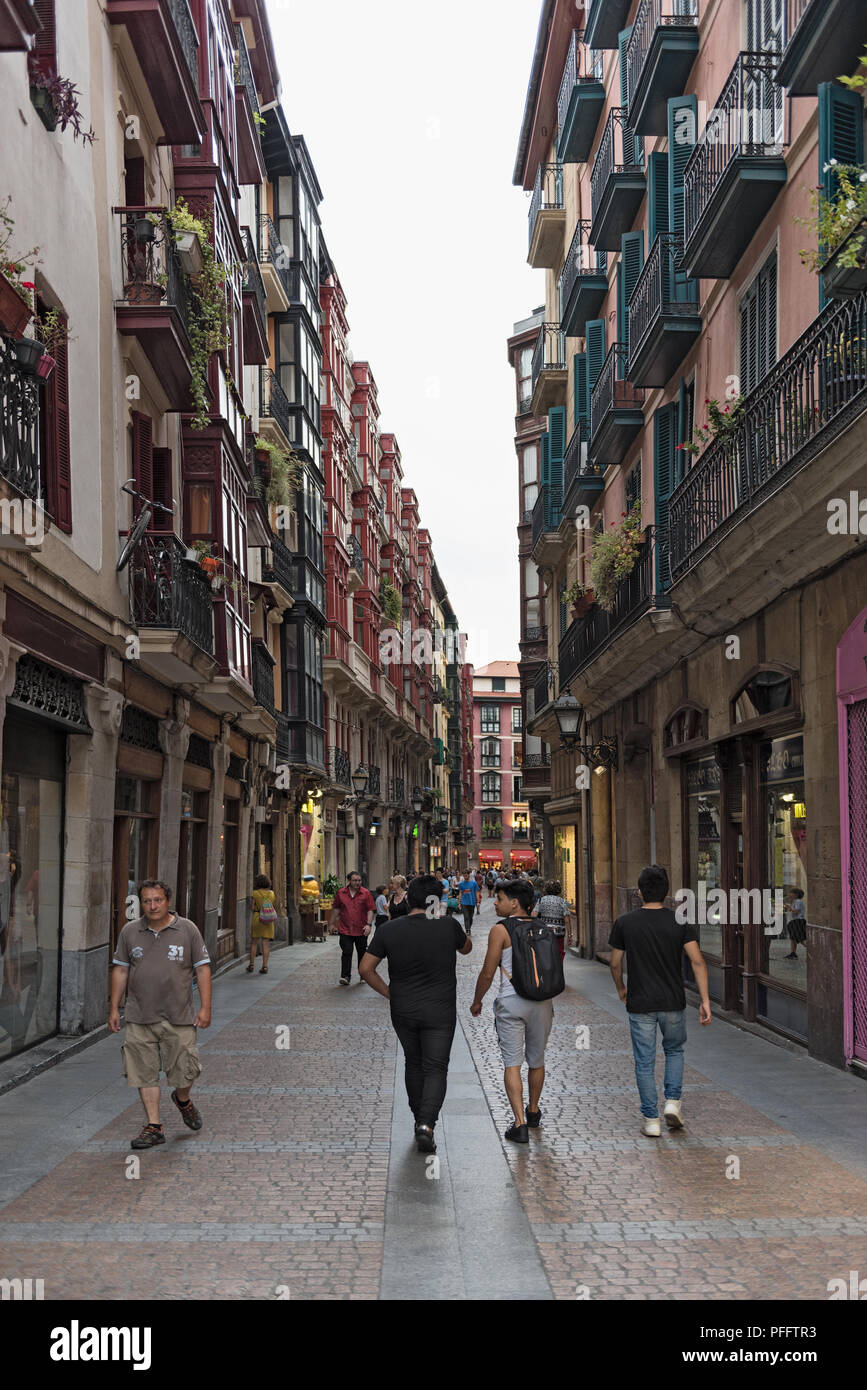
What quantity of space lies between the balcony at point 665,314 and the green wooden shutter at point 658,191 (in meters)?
0.25

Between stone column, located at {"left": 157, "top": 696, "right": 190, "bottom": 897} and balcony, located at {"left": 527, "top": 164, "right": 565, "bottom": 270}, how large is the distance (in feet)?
58.3

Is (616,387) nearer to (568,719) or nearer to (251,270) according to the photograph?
(568,719)

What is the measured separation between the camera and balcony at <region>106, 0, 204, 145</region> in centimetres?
1514

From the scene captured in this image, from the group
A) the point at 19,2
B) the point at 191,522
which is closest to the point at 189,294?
the point at 191,522

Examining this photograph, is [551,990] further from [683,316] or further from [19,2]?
[683,316]

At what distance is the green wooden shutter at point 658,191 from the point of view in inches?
694

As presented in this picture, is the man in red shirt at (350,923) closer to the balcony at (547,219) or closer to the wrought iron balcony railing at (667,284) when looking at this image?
the wrought iron balcony railing at (667,284)

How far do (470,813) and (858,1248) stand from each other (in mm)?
119466

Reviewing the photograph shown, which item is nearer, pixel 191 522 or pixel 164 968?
pixel 164 968

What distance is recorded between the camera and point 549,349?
115 ft

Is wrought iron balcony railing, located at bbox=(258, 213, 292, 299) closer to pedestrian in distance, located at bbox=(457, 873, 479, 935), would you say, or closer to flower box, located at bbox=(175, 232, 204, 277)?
pedestrian in distance, located at bbox=(457, 873, 479, 935)

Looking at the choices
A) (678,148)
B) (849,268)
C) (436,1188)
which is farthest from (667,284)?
(436,1188)

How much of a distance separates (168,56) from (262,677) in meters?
12.4

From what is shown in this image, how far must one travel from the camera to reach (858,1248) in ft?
20.9
